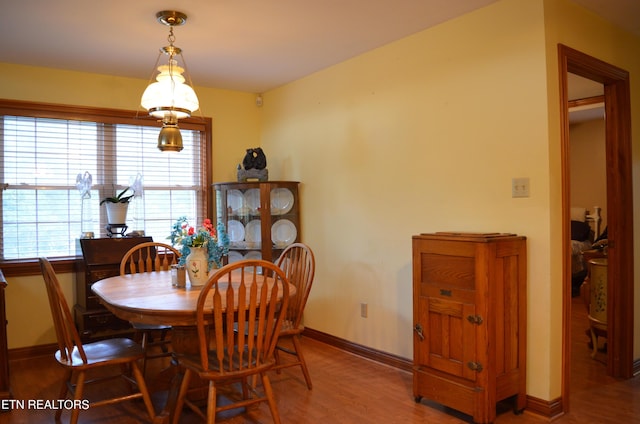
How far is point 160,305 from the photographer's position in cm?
220

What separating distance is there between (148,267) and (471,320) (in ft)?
7.36

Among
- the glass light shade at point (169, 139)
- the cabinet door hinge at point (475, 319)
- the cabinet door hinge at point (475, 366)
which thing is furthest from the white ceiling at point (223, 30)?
the cabinet door hinge at point (475, 366)

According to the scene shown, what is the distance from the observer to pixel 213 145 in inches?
189

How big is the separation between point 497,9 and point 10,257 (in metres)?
4.03

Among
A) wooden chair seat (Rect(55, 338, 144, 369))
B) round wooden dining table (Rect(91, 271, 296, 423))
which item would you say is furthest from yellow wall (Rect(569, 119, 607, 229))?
wooden chair seat (Rect(55, 338, 144, 369))

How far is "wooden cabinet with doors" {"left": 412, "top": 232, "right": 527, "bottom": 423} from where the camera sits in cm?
246

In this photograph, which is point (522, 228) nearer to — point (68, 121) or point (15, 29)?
point (15, 29)

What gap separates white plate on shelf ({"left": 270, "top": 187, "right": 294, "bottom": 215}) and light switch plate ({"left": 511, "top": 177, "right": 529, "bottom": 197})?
2.20 meters

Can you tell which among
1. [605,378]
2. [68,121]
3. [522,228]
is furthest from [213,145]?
[605,378]

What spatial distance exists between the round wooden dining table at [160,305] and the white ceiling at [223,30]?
1608 millimetres

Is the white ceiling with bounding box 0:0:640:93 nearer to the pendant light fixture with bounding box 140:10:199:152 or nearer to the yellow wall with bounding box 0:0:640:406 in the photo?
the yellow wall with bounding box 0:0:640:406

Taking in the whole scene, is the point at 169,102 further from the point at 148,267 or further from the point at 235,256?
the point at 235,256

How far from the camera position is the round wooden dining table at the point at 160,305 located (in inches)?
84.3

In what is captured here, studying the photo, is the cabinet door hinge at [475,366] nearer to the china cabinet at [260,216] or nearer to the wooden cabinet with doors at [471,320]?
the wooden cabinet with doors at [471,320]
